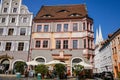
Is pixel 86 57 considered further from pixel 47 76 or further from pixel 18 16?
pixel 18 16

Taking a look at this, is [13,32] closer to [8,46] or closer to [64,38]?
[8,46]

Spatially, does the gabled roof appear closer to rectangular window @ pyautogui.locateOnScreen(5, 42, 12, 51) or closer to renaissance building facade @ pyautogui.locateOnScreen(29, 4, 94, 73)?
renaissance building facade @ pyautogui.locateOnScreen(29, 4, 94, 73)

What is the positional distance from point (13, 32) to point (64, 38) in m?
11.2

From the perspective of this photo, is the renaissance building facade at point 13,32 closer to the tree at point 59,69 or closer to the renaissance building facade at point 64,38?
the renaissance building facade at point 64,38

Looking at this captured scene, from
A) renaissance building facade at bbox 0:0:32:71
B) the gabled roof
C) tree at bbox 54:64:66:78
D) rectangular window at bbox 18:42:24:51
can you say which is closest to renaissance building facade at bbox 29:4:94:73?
the gabled roof

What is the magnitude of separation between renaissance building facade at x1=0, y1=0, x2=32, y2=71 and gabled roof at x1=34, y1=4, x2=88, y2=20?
136 inches

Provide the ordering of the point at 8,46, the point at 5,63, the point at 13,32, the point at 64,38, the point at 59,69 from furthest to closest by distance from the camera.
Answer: the point at 13,32 → the point at 8,46 → the point at 5,63 → the point at 64,38 → the point at 59,69

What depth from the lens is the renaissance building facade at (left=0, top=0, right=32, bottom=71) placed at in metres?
35.2

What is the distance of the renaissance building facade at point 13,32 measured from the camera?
35.2 meters

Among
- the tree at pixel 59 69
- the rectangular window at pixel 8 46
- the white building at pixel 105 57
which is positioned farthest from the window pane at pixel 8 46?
the white building at pixel 105 57

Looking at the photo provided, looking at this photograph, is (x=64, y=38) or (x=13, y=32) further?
(x=13, y=32)

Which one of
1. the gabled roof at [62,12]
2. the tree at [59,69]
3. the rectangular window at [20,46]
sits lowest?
the tree at [59,69]

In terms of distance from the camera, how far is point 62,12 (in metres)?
38.7

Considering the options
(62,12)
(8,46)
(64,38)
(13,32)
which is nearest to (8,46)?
(8,46)
